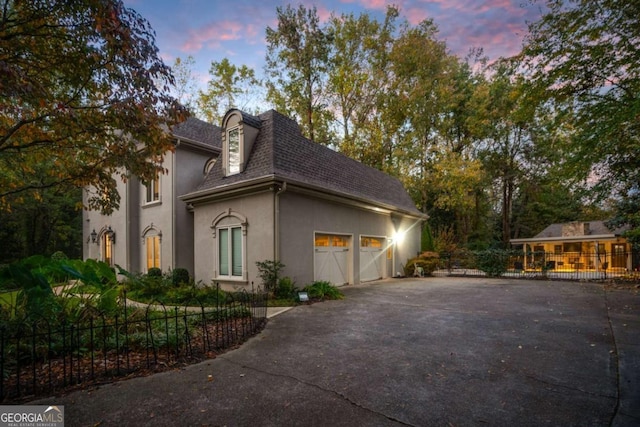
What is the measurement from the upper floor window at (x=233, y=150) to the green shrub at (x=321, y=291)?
16.4 feet

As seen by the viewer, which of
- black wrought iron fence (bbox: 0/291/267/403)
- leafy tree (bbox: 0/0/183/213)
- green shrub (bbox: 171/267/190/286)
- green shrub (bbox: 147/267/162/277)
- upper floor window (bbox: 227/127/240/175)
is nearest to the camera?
black wrought iron fence (bbox: 0/291/267/403)

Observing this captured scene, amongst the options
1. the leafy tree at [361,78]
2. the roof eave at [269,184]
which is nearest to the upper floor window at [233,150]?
the roof eave at [269,184]

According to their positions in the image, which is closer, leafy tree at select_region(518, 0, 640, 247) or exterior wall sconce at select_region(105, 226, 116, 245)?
leafy tree at select_region(518, 0, 640, 247)

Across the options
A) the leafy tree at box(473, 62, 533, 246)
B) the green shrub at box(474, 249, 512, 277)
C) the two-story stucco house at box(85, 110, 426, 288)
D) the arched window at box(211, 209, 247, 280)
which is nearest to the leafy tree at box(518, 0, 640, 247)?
the two-story stucco house at box(85, 110, 426, 288)

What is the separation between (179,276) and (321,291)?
244 inches

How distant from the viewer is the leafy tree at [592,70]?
8.28m

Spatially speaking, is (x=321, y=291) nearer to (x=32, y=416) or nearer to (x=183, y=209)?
(x=32, y=416)

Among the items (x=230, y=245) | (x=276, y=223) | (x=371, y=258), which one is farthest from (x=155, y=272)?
(x=371, y=258)

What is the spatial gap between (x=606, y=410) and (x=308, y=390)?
3061 millimetres

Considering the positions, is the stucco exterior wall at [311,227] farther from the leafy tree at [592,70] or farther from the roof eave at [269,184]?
the leafy tree at [592,70]

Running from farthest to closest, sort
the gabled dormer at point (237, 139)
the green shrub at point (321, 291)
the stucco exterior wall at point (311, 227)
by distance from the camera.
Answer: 1. the gabled dormer at point (237, 139)
2. the stucco exterior wall at point (311, 227)
3. the green shrub at point (321, 291)

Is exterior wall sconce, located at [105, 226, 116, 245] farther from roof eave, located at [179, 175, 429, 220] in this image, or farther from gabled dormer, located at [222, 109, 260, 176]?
gabled dormer, located at [222, 109, 260, 176]

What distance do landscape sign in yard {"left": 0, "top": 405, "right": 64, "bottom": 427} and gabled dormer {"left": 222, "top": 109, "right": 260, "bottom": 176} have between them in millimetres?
8507

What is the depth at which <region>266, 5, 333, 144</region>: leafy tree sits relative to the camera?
75.6 feet
